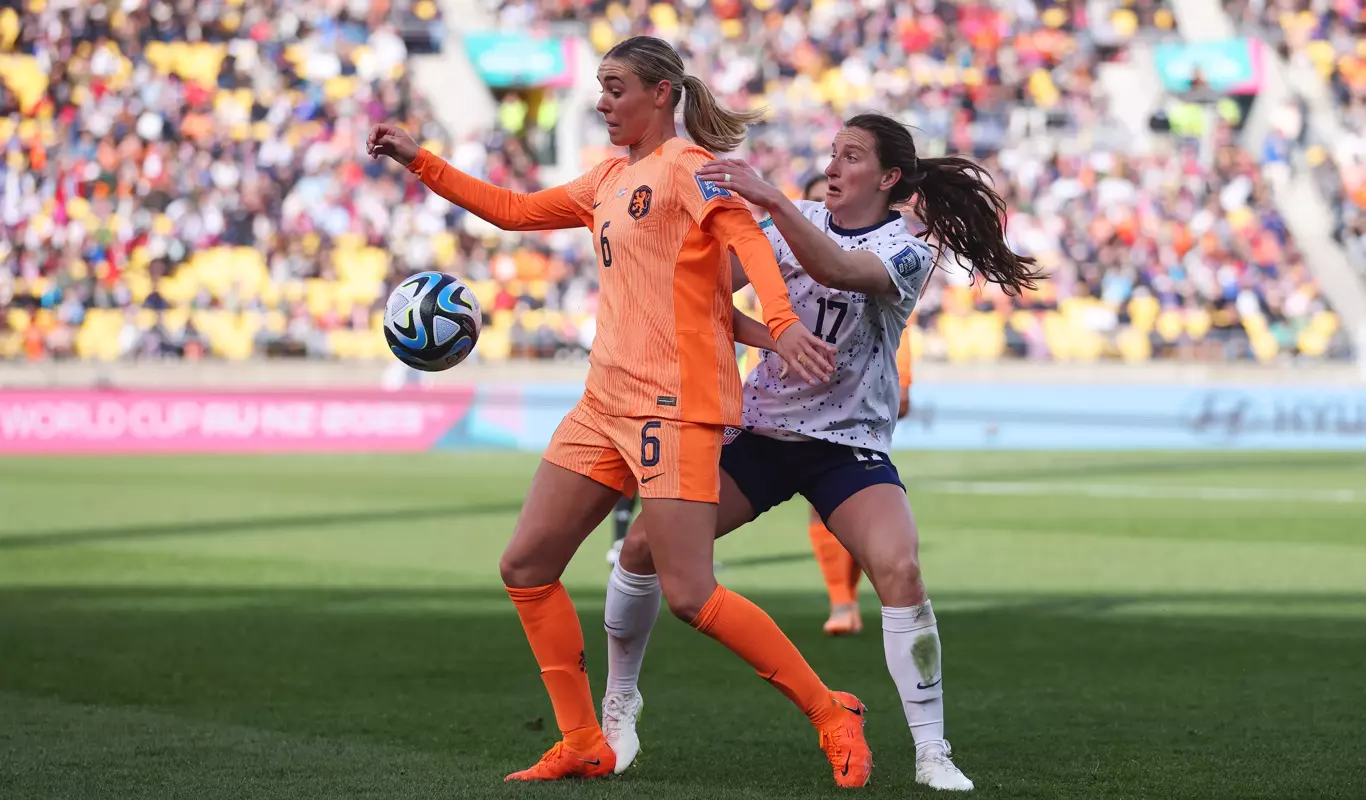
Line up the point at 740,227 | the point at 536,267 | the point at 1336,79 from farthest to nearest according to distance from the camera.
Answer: the point at 1336,79
the point at 536,267
the point at 740,227

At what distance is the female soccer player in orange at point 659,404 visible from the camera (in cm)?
470

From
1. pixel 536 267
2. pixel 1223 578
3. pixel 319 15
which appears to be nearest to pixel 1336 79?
pixel 536 267

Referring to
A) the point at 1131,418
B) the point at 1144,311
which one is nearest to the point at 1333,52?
the point at 1144,311

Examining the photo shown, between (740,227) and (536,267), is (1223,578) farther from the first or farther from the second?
(536,267)

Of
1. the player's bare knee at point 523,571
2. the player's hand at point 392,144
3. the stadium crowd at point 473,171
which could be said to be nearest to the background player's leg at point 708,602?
the player's bare knee at point 523,571

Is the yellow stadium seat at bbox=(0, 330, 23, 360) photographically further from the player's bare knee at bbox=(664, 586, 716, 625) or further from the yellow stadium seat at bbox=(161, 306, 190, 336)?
the player's bare knee at bbox=(664, 586, 716, 625)

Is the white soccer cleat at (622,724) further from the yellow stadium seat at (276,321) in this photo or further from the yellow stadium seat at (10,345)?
the yellow stadium seat at (10,345)

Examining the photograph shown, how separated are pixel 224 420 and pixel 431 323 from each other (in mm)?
18493

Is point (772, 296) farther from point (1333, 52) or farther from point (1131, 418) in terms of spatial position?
point (1333, 52)

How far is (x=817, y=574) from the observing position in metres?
11.0

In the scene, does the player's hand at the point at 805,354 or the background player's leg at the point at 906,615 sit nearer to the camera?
the player's hand at the point at 805,354

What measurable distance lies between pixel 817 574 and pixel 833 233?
20.2 feet

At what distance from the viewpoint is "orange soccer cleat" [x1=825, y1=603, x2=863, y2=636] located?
8.34 meters

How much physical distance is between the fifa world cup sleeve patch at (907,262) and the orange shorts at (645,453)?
2.23ft
